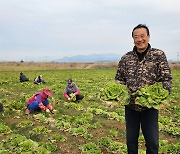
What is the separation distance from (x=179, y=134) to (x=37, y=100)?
19.4 ft

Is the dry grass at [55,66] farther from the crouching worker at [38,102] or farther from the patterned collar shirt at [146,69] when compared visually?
the patterned collar shirt at [146,69]

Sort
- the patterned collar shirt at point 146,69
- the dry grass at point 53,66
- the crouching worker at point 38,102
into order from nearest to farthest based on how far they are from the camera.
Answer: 1. the patterned collar shirt at point 146,69
2. the crouching worker at point 38,102
3. the dry grass at point 53,66

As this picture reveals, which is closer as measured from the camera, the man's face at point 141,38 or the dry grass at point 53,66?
the man's face at point 141,38

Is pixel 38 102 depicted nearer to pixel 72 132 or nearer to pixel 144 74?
pixel 72 132

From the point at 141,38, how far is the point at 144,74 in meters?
0.65

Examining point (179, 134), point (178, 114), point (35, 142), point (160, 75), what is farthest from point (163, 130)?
point (160, 75)

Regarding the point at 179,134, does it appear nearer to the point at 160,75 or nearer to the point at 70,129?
the point at 70,129

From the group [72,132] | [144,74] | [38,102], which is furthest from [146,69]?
[38,102]

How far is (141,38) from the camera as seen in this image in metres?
4.50

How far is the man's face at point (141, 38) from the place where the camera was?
14.7 ft

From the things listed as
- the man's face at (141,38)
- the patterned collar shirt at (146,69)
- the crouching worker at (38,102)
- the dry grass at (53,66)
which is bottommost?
the crouching worker at (38,102)

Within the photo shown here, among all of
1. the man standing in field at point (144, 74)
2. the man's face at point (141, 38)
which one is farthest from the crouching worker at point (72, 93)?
the man's face at point (141, 38)

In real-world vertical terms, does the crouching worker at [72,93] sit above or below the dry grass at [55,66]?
below

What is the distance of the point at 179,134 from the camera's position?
8734mm
